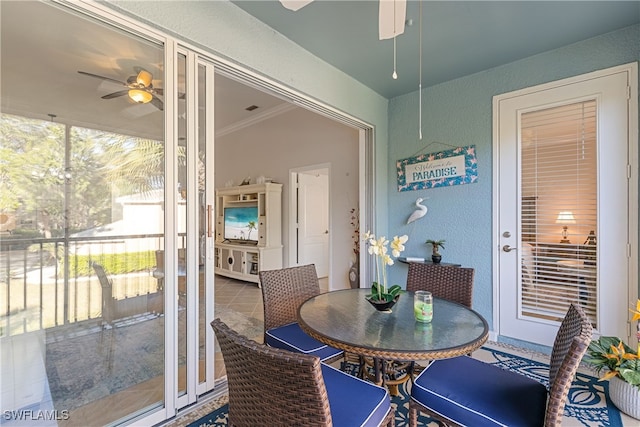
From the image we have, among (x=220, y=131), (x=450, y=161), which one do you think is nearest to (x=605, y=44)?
(x=450, y=161)

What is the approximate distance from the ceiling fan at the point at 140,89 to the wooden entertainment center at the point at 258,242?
3.33 m

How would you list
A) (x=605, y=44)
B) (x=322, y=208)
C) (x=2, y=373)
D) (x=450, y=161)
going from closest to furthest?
(x=2, y=373)
(x=605, y=44)
(x=450, y=161)
(x=322, y=208)

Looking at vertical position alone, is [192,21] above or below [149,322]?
above

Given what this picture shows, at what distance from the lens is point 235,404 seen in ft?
3.53

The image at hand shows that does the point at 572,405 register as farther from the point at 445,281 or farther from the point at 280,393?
the point at 280,393

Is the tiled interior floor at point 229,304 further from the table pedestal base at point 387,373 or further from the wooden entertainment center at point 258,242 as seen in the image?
the table pedestal base at point 387,373

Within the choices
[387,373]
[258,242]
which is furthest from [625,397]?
[258,242]

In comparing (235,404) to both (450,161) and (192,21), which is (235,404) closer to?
(192,21)

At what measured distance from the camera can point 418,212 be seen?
3307 mm

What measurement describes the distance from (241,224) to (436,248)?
3.92 metres

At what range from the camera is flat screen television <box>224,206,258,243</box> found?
5582 millimetres

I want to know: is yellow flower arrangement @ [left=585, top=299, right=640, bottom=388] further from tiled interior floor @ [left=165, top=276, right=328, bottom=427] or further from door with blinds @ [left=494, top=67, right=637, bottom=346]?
tiled interior floor @ [left=165, top=276, right=328, bottom=427]

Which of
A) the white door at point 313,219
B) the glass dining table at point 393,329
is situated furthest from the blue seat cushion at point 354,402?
the white door at point 313,219

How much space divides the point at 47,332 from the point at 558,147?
13.2ft
